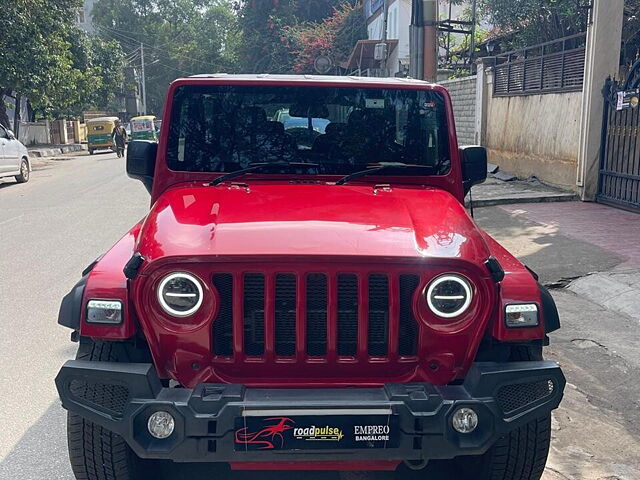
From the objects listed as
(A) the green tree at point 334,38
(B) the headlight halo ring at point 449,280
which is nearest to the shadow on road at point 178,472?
(B) the headlight halo ring at point 449,280

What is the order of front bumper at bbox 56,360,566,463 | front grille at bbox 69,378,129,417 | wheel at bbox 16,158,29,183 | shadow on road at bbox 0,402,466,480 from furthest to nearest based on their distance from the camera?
wheel at bbox 16,158,29,183 → shadow on road at bbox 0,402,466,480 → front grille at bbox 69,378,129,417 → front bumper at bbox 56,360,566,463

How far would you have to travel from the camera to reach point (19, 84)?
23484 mm

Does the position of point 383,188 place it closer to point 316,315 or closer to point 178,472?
point 316,315

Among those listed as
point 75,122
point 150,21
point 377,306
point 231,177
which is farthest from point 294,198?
point 150,21

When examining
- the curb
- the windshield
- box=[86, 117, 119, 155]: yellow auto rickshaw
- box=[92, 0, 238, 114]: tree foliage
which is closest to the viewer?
the windshield

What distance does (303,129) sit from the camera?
389 cm

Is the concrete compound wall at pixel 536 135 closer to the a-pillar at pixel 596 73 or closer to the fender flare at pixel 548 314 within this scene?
the a-pillar at pixel 596 73

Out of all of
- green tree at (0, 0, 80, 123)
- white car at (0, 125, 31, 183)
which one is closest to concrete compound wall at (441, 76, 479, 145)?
white car at (0, 125, 31, 183)

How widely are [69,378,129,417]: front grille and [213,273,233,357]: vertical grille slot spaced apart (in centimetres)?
39

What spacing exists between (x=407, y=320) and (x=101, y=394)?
1.22 m

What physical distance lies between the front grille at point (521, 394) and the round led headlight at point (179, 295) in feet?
3.98

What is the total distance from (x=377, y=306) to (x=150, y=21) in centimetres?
7499

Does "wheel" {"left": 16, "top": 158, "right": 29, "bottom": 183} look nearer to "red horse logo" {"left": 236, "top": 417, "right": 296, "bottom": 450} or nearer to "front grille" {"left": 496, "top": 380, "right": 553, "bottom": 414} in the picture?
"red horse logo" {"left": 236, "top": 417, "right": 296, "bottom": 450}

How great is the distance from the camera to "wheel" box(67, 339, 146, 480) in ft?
9.24
